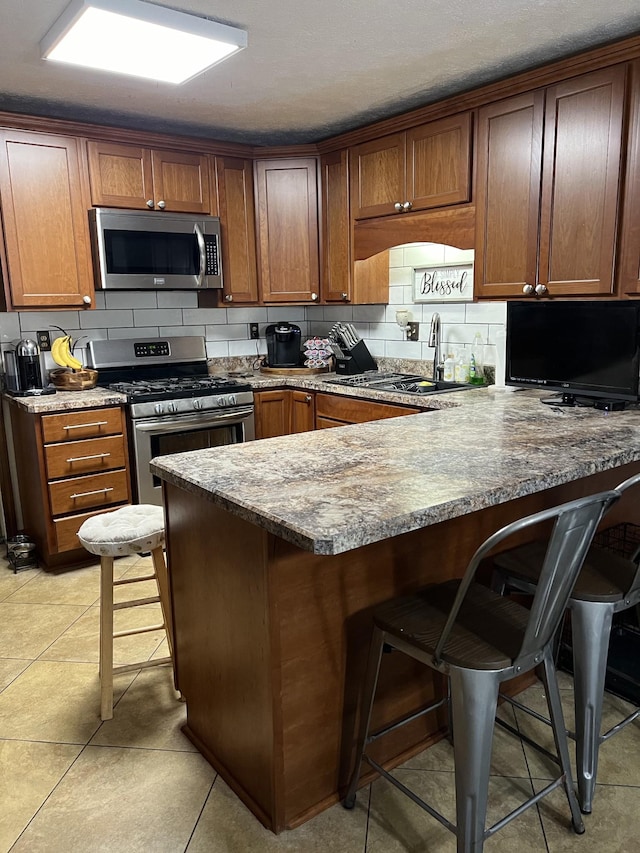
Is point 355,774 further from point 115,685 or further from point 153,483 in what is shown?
point 153,483

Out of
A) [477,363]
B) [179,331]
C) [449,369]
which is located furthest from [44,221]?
[477,363]

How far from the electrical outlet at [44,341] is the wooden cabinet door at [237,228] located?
42.6 inches

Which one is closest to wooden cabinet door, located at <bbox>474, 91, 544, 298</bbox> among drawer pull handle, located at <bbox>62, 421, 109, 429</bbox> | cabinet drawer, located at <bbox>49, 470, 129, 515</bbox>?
drawer pull handle, located at <bbox>62, 421, 109, 429</bbox>

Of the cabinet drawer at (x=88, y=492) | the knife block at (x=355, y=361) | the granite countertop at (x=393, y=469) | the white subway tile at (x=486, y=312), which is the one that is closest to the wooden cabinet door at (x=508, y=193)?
the white subway tile at (x=486, y=312)

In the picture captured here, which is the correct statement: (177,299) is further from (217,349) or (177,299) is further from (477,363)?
(477,363)

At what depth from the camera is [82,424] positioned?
3.31m

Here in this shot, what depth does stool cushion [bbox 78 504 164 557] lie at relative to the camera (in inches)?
81.9

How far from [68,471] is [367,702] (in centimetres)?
224

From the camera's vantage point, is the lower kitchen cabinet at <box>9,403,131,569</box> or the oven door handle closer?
the lower kitchen cabinet at <box>9,403,131,569</box>

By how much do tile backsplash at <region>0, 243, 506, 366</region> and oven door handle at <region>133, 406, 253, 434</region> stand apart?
750mm

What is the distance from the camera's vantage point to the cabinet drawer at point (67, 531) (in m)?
3.30

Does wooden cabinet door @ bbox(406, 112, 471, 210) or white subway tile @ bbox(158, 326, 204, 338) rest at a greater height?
wooden cabinet door @ bbox(406, 112, 471, 210)

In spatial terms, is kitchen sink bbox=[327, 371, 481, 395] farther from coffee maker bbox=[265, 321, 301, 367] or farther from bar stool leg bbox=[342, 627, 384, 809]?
bar stool leg bbox=[342, 627, 384, 809]

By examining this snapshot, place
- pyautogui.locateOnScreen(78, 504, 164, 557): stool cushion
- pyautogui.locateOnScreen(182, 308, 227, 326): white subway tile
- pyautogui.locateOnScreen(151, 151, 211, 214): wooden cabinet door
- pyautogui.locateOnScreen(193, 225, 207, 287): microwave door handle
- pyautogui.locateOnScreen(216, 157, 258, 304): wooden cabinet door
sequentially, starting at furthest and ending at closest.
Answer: pyautogui.locateOnScreen(182, 308, 227, 326): white subway tile → pyautogui.locateOnScreen(216, 157, 258, 304): wooden cabinet door → pyautogui.locateOnScreen(193, 225, 207, 287): microwave door handle → pyautogui.locateOnScreen(151, 151, 211, 214): wooden cabinet door → pyautogui.locateOnScreen(78, 504, 164, 557): stool cushion
